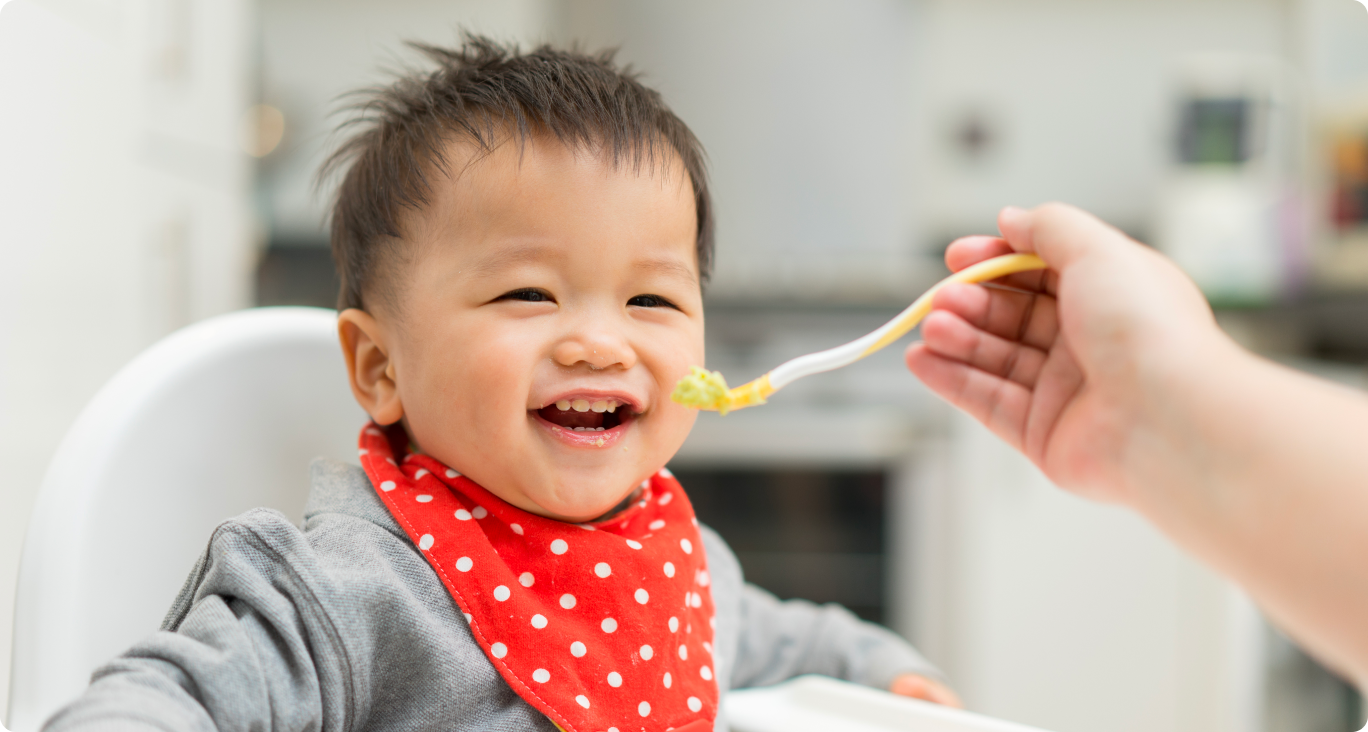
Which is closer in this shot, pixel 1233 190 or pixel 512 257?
pixel 512 257

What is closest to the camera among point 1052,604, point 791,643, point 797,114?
point 791,643

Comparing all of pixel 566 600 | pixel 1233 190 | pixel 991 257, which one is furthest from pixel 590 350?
pixel 1233 190

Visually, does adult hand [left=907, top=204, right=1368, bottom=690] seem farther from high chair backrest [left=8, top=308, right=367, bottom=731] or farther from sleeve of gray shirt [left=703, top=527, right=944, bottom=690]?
high chair backrest [left=8, top=308, right=367, bottom=731]

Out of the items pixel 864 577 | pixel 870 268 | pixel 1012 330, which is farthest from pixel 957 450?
pixel 1012 330

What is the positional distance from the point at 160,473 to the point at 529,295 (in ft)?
0.90

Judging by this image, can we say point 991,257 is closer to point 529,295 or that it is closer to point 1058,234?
point 1058,234

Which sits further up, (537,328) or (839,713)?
(537,328)

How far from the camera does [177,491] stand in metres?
0.63

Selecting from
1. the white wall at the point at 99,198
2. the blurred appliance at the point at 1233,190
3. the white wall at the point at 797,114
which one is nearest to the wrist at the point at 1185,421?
the white wall at the point at 99,198

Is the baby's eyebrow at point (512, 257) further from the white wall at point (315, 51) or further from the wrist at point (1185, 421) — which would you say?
the white wall at point (315, 51)

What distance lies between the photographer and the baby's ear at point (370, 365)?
0.62m

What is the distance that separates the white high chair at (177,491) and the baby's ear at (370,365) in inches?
3.7

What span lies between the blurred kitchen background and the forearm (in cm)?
2

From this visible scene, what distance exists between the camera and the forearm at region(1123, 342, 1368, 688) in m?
0.41
